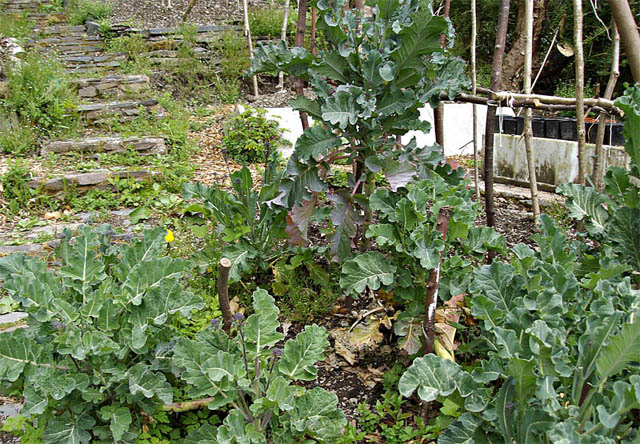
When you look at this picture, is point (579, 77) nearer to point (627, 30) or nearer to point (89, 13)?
point (627, 30)

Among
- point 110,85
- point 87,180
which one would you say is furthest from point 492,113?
point 110,85

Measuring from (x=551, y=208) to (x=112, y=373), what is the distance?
3.48m

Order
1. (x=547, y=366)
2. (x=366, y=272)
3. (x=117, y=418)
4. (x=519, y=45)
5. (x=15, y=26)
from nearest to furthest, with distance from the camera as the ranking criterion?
1. (x=547, y=366)
2. (x=117, y=418)
3. (x=366, y=272)
4. (x=519, y=45)
5. (x=15, y=26)

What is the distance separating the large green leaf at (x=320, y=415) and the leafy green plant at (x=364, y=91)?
2.77 feet

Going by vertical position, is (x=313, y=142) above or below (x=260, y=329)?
above

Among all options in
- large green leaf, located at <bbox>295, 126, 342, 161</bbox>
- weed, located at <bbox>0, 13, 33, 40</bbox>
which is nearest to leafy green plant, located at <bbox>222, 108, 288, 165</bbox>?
large green leaf, located at <bbox>295, 126, 342, 161</bbox>

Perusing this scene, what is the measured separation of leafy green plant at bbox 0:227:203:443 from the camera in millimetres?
1806

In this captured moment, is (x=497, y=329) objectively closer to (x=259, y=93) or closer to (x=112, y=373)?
(x=112, y=373)

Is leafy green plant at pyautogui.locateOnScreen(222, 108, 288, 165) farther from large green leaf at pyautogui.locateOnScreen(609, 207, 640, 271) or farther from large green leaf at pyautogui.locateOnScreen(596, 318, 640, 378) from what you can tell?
large green leaf at pyautogui.locateOnScreen(596, 318, 640, 378)

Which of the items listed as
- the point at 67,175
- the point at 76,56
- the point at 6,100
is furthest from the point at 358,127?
the point at 76,56

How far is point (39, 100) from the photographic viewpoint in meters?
5.65

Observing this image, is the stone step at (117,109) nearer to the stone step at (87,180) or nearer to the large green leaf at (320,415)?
the stone step at (87,180)

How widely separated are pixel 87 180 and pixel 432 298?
3.65 metres

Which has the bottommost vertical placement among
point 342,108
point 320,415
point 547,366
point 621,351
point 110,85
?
point 320,415
